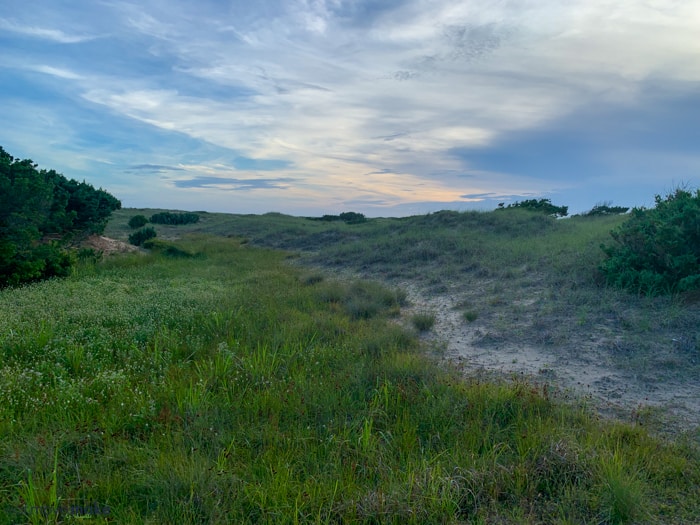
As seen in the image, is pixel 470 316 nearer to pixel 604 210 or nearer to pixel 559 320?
pixel 559 320

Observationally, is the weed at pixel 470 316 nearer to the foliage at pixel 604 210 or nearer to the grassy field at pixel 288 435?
the grassy field at pixel 288 435

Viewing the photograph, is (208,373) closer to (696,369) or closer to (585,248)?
(696,369)

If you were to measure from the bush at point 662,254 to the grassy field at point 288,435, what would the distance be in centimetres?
146

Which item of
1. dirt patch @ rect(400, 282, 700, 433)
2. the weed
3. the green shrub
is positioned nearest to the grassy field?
the green shrub

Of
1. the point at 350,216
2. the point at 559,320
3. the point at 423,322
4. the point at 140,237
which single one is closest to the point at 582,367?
the point at 559,320

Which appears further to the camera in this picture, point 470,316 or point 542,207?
point 542,207


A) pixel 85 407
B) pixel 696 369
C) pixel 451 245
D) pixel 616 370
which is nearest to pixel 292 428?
pixel 85 407

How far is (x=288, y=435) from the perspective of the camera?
11.8 ft

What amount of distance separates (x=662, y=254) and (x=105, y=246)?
1664 centimetres

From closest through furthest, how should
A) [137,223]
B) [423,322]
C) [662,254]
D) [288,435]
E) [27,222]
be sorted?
[288,435]
[423,322]
[662,254]
[27,222]
[137,223]

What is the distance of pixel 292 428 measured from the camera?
372 cm

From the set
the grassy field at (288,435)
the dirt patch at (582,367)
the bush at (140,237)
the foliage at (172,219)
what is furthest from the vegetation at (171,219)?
the dirt patch at (582,367)

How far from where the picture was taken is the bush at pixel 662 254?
7.49 metres

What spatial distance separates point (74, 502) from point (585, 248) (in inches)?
Answer: 452
